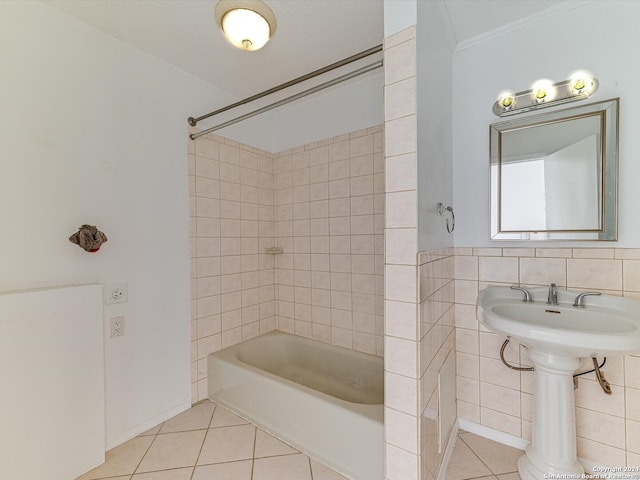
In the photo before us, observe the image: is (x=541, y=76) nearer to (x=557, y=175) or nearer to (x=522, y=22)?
(x=522, y=22)

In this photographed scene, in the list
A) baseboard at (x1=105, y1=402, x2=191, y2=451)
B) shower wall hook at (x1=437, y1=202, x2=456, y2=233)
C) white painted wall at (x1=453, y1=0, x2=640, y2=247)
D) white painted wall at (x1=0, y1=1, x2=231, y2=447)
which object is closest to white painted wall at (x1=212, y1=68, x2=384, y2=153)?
white painted wall at (x1=0, y1=1, x2=231, y2=447)

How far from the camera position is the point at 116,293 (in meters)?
1.69

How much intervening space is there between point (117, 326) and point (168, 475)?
855mm

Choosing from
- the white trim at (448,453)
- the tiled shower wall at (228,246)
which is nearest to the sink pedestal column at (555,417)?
the white trim at (448,453)

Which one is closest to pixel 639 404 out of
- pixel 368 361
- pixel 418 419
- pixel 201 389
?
pixel 418 419

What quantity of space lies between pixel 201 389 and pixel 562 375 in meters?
2.24

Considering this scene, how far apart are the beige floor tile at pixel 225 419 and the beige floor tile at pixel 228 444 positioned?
0.04m

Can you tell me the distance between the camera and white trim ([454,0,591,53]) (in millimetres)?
1468

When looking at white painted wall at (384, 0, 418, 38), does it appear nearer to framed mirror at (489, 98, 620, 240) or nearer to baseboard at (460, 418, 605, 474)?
framed mirror at (489, 98, 620, 240)

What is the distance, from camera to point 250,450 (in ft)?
5.39

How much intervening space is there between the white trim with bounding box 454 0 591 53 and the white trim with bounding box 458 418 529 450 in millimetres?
2353

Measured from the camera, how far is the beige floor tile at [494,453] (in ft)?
4.89

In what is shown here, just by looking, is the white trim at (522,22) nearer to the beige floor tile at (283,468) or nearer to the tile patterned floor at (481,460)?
the tile patterned floor at (481,460)

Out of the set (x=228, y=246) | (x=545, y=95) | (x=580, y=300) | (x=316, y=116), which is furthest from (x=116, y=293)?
(x=545, y=95)
